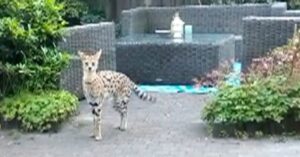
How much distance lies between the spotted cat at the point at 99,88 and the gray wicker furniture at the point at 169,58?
2.58 meters

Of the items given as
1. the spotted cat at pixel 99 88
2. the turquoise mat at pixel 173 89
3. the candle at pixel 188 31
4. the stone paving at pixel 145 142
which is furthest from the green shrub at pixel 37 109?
the candle at pixel 188 31

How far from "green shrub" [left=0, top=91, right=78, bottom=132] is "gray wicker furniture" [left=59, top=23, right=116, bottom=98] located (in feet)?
2.19

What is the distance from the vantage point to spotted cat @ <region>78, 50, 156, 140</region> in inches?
264

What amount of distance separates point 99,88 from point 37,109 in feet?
2.25

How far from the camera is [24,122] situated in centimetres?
693

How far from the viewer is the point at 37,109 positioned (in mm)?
6945

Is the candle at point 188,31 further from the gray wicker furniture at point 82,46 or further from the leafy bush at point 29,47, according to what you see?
the leafy bush at point 29,47

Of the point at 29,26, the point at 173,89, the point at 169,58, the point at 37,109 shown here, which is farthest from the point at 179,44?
the point at 37,109

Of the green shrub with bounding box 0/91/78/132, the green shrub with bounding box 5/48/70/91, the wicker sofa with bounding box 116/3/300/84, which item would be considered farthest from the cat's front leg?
the wicker sofa with bounding box 116/3/300/84

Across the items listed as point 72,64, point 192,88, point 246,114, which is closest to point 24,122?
point 72,64

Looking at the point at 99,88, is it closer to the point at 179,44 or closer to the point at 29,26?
the point at 29,26

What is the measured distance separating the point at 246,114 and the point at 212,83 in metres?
0.85

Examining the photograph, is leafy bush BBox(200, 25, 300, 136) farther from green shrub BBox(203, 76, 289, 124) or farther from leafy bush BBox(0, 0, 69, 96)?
leafy bush BBox(0, 0, 69, 96)

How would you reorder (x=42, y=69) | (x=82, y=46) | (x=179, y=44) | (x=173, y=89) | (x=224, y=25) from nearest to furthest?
1. (x=42, y=69)
2. (x=82, y=46)
3. (x=173, y=89)
4. (x=179, y=44)
5. (x=224, y=25)
